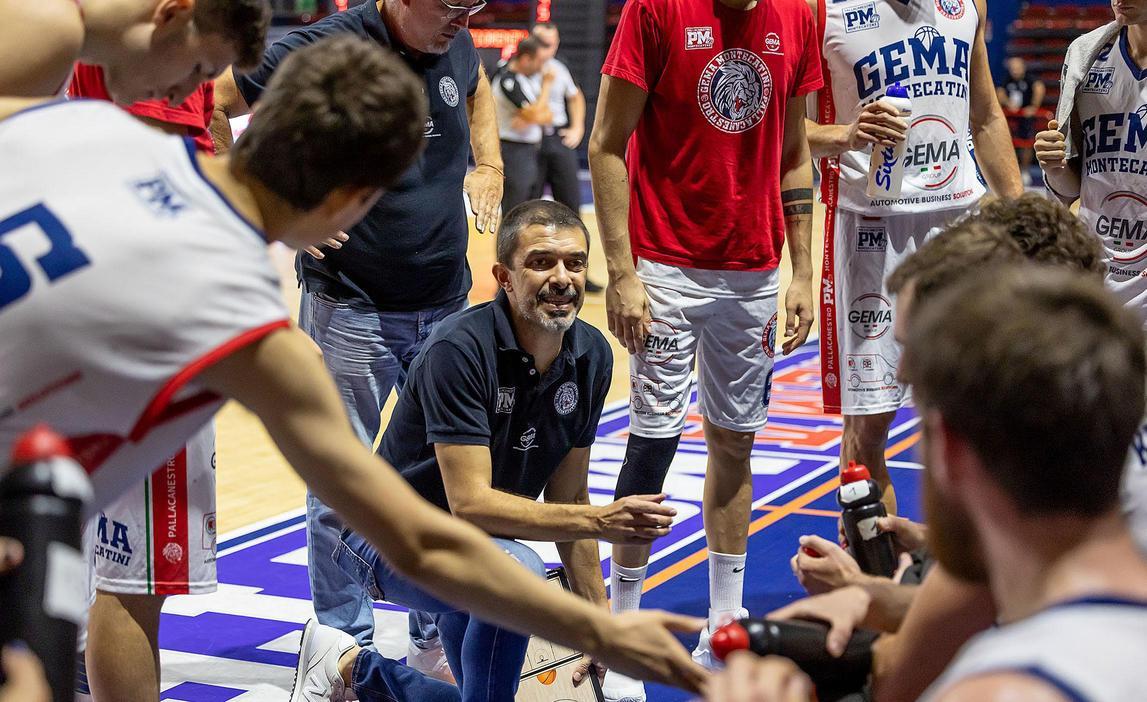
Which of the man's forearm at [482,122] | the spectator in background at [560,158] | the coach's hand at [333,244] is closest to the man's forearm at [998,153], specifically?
the man's forearm at [482,122]

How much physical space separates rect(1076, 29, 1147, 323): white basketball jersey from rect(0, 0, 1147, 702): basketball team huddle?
0.01m

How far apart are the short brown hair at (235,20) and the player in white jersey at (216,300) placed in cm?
45

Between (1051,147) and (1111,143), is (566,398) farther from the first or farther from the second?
(1111,143)

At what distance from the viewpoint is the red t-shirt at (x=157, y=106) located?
3230 millimetres

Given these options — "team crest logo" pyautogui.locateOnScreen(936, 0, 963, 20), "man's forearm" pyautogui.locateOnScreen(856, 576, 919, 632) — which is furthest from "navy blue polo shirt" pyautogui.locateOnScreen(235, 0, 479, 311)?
"man's forearm" pyautogui.locateOnScreen(856, 576, 919, 632)

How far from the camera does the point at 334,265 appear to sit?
13.5 ft

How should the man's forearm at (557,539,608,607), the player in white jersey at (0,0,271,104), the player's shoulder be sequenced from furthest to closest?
the man's forearm at (557,539,608,607)
the player in white jersey at (0,0,271,104)
the player's shoulder

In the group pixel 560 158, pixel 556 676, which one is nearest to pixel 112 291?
pixel 556 676

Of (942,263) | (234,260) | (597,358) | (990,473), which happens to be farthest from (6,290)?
(597,358)

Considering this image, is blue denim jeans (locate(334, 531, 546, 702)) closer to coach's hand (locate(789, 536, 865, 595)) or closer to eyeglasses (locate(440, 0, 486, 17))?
coach's hand (locate(789, 536, 865, 595))

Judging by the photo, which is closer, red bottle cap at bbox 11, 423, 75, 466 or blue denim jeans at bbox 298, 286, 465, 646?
red bottle cap at bbox 11, 423, 75, 466

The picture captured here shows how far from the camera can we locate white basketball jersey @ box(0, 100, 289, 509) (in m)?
1.82

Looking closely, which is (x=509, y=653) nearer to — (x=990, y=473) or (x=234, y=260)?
(x=234, y=260)

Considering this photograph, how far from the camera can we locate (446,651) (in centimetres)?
345
